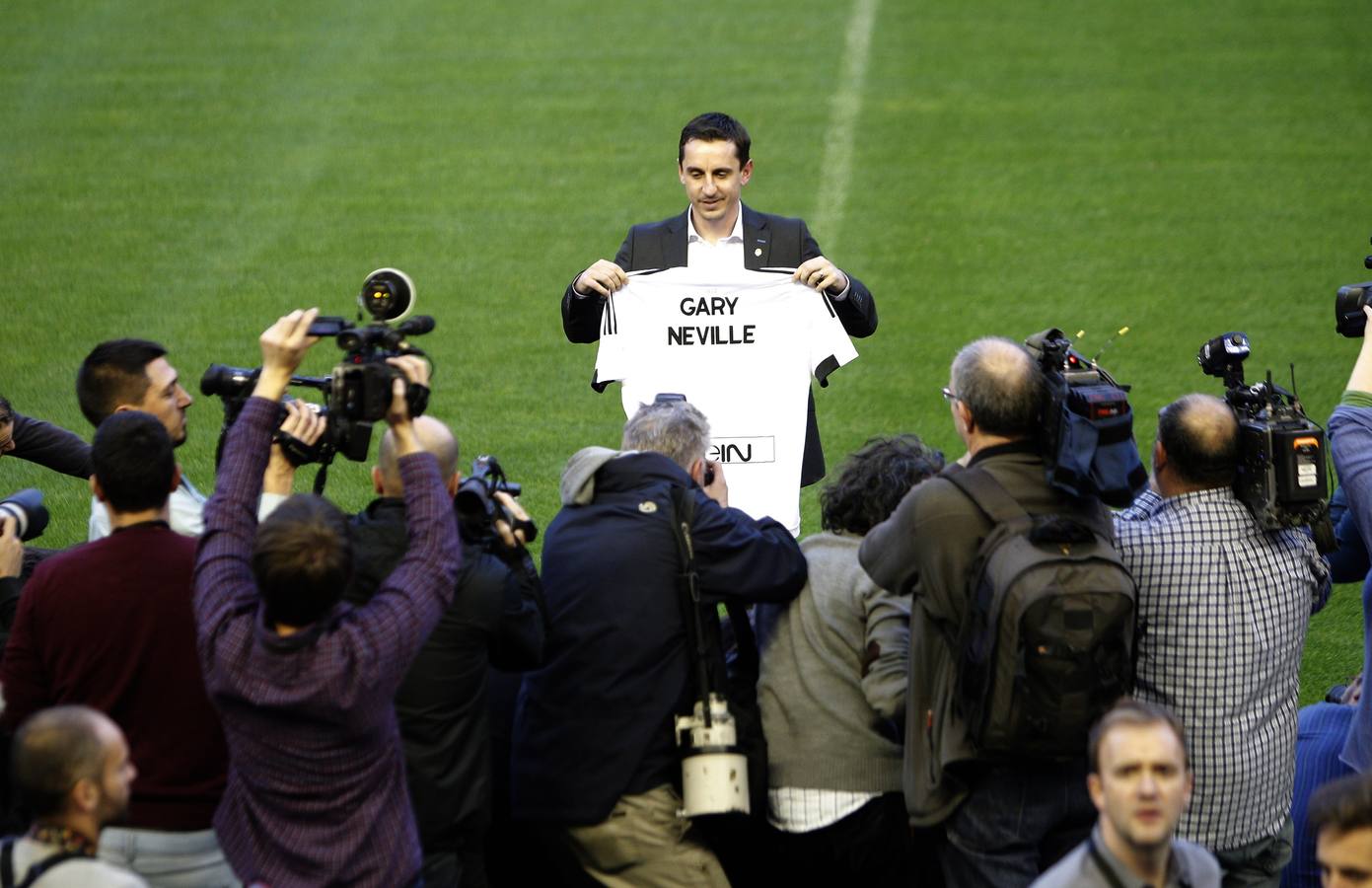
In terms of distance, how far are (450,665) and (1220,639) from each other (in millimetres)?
2058

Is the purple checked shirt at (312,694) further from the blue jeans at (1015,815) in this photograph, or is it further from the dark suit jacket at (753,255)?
the dark suit jacket at (753,255)

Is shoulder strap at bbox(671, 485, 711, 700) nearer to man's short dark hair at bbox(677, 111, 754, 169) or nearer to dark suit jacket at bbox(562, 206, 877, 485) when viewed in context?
dark suit jacket at bbox(562, 206, 877, 485)

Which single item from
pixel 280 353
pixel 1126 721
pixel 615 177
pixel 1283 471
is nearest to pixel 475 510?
pixel 280 353

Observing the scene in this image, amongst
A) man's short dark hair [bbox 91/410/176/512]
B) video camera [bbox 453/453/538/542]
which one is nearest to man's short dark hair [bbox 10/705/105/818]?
man's short dark hair [bbox 91/410/176/512]

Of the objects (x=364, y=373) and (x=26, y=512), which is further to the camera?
(x=26, y=512)

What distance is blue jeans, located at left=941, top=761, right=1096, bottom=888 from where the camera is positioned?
4.55 m

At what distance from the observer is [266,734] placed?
387 centimetres

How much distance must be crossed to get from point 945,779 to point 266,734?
5.85 feet

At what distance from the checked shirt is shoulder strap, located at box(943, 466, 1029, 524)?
0.45 metres

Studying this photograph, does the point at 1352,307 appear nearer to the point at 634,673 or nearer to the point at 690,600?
the point at 690,600

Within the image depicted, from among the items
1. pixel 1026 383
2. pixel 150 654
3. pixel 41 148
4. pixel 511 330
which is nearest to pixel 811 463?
pixel 1026 383

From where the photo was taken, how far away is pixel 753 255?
21.6ft

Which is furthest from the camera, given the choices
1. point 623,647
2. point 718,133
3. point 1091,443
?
point 718,133

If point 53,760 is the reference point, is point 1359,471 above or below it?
above
